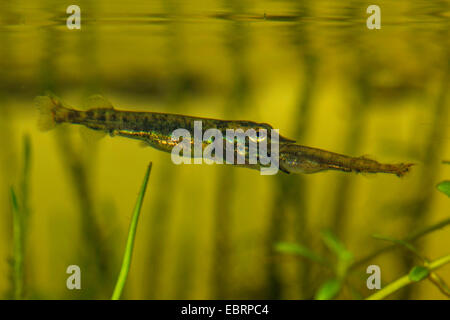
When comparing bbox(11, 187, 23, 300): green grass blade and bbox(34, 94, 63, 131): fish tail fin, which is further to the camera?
bbox(34, 94, 63, 131): fish tail fin

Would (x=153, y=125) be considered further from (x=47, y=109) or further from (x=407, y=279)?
(x=407, y=279)

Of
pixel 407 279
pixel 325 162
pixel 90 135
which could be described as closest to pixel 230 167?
pixel 90 135

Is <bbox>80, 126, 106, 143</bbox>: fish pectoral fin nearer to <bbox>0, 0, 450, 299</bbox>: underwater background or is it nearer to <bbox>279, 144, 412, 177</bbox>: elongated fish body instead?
<bbox>0, 0, 450, 299</bbox>: underwater background

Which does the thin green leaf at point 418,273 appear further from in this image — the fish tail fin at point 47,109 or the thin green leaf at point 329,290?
the fish tail fin at point 47,109

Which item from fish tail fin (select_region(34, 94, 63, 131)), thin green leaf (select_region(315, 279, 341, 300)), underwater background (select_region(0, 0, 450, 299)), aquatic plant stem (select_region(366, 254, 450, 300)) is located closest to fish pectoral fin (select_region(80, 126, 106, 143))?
underwater background (select_region(0, 0, 450, 299))

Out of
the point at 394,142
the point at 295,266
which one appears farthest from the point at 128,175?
the point at 394,142
